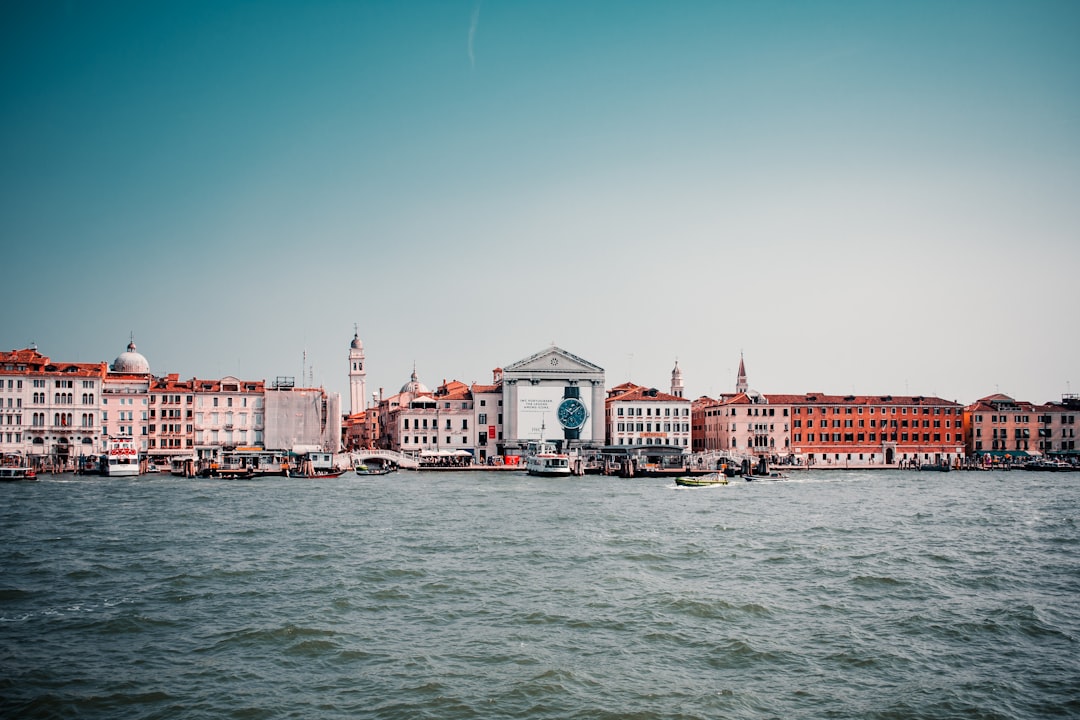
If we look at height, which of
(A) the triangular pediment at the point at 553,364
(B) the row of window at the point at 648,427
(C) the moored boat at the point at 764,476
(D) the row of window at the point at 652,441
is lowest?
(C) the moored boat at the point at 764,476

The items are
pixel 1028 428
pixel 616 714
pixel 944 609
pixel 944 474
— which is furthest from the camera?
pixel 1028 428

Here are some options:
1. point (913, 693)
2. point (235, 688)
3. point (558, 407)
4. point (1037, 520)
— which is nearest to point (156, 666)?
point (235, 688)

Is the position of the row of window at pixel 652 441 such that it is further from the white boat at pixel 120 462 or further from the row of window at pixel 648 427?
the white boat at pixel 120 462

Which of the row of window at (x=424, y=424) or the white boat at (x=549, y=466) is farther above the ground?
the row of window at (x=424, y=424)

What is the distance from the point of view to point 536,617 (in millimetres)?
15578

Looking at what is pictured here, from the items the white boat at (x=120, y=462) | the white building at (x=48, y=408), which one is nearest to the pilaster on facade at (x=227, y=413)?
the white building at (x=48, y=408)

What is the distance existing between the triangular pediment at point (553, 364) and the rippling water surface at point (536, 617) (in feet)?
146

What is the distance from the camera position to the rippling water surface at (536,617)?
11.6m

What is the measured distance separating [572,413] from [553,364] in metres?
4.39

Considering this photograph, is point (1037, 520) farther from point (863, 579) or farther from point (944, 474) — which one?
point (944, 474)

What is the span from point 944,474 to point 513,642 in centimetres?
6564

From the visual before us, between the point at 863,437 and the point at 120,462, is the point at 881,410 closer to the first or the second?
the point at 863,437

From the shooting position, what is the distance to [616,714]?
36.0ft

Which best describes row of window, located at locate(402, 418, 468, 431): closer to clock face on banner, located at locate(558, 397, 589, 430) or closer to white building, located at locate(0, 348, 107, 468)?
clock face on banner, located at locate(558, 397, 589, 430)
